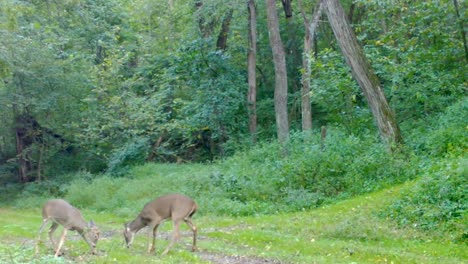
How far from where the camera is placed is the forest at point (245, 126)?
1524cm

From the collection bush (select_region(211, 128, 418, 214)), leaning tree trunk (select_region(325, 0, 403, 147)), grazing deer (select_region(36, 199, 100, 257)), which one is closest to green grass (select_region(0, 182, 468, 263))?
grazing deer (select_region(36, 199, 100, 257))

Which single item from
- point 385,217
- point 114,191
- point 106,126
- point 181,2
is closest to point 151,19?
point 181,2

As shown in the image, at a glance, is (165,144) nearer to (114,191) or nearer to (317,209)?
(114,191)

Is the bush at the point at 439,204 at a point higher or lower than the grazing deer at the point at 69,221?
lower

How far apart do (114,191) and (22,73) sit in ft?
26.2

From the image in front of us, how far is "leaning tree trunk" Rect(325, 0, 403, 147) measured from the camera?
69.7ft

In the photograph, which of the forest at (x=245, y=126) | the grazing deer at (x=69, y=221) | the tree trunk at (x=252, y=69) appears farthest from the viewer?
the tree trunk at (x=252, y=69)

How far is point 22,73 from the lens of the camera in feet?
99.6

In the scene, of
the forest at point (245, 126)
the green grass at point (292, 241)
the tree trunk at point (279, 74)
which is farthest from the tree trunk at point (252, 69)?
the green grass at point (292, 241)

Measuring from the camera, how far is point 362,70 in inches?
838

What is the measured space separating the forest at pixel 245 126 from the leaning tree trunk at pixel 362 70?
0.05m

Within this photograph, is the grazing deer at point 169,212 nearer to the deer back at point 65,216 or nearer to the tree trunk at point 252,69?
the deer back at point 65,216

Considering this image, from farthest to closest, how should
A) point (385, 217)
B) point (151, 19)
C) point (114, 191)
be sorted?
point (151, 19) < point (114, 191) < point (385, 217)

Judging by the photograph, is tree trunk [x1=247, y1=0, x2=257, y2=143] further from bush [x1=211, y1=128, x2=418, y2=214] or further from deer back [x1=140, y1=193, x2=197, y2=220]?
deer back [x1=140, y1=193, x2=197, y2=220]
